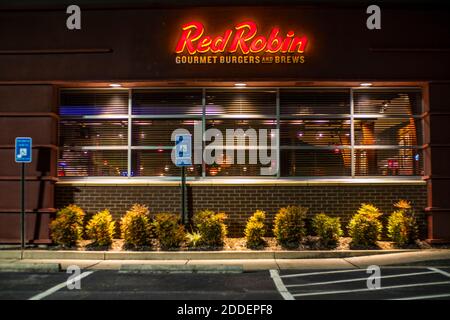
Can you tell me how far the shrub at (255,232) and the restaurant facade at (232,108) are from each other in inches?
39.5

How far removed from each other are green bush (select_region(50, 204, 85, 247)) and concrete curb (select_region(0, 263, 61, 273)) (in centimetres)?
177

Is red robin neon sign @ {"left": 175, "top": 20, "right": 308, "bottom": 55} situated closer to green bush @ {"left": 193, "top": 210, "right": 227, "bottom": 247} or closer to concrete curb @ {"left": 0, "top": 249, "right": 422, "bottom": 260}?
green bush @ {"left": 193, "top": 210, "right": 227, "bottom": 247}

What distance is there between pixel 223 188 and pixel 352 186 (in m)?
3.35

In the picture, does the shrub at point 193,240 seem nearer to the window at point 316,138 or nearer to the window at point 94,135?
the window at point 94,135

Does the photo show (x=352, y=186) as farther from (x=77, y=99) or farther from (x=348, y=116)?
(x=77, y=99)

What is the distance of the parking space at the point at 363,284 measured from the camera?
26.4 feet

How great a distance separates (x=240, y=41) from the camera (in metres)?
13.4

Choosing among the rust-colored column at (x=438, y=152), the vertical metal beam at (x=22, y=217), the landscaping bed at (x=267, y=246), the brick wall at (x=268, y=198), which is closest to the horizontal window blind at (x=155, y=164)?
the brick wall at (x=268, y=198)

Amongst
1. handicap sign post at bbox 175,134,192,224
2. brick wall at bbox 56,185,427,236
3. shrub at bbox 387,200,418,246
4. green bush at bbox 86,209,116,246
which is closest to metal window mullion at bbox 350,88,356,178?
brick wall at bbox 56,185,427,236

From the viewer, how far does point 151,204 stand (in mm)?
13586

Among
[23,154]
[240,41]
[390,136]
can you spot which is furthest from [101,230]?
[390,136]

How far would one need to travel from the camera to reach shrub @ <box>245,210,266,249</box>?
12.4 metres

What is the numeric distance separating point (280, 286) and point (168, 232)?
4.12 meters
